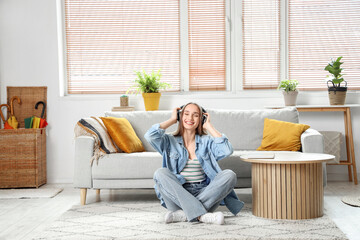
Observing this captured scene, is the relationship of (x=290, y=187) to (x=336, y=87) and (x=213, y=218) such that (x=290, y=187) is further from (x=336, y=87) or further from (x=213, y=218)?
(x=336, y=87)

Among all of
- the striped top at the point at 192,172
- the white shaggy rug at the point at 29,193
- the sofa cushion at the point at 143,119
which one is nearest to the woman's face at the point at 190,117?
the striped top at the point at 192,172

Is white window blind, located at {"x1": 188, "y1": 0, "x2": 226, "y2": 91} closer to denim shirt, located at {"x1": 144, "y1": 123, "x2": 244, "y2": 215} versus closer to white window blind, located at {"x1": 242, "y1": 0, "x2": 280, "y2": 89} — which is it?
white window blind, located at {"x1": 242, "y1": 0, "x2": 280, "y2": 89}

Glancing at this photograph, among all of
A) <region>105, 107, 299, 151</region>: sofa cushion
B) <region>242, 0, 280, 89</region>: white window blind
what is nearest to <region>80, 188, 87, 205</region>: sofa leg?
<region>105, 107, 299, 151</region>: sofa cushion

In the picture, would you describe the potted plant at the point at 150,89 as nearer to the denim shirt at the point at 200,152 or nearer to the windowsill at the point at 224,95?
the windowsill at the point at 224,95

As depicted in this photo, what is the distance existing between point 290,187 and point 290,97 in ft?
6.67

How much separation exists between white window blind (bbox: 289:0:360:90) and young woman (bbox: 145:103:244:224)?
7.91 ft

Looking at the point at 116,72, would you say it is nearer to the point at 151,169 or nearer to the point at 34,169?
the point at 34,169

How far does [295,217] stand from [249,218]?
12.3 inches

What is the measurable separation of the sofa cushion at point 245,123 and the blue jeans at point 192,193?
1.24 m

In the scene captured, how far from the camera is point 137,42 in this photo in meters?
5.36

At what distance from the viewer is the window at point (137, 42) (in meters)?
5.33

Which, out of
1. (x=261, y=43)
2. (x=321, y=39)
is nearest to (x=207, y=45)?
(x=261, y=43)

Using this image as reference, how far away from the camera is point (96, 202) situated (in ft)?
13.0

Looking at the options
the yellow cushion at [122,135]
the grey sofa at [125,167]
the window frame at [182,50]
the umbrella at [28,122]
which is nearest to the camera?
the grey sofa at [125,167]
